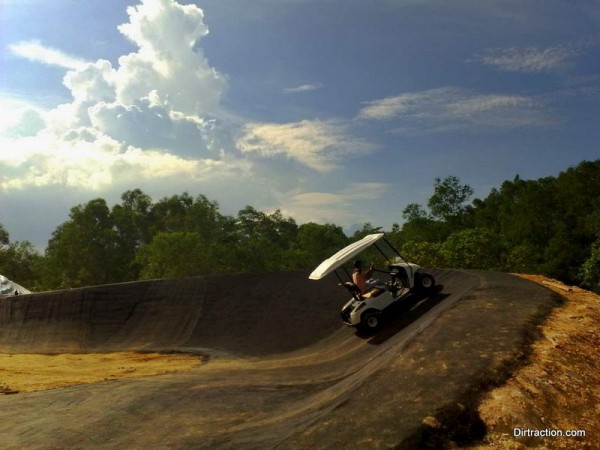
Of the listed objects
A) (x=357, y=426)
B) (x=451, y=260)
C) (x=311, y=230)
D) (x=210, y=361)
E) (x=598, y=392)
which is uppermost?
(x=311, y=230)

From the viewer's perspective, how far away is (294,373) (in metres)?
12.8

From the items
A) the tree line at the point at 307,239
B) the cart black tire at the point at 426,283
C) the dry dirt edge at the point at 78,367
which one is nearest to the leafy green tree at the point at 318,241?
the tree line at the point at 307,239

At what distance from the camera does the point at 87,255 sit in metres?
67.8

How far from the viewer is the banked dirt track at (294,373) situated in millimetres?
6082

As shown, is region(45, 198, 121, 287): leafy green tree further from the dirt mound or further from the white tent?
the dirt mound

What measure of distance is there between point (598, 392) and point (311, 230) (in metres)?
77.5

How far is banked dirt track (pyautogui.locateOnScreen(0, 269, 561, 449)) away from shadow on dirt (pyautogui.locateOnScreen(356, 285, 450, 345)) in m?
0.06

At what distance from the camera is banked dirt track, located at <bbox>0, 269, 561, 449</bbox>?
6082 mm

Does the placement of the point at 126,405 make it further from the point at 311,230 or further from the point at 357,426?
the point at 311,230

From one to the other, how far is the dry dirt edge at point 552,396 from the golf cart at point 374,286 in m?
5.82

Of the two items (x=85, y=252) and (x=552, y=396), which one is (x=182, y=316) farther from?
(x=85, y=252)

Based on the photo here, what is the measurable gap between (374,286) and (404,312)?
3.89ft

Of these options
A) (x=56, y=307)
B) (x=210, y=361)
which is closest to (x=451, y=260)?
(x=210, y=361)

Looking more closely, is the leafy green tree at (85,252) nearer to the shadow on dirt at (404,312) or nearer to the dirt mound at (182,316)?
the dirt mound at (182,316)
